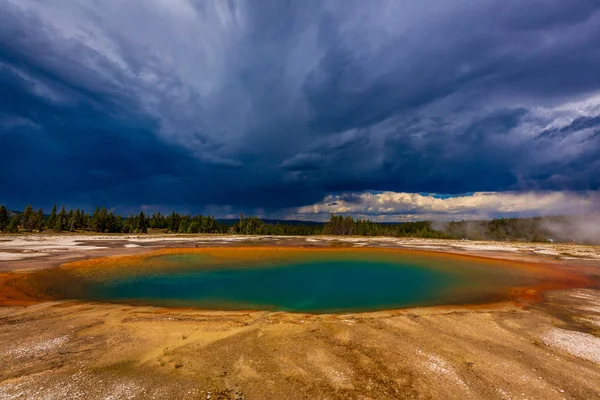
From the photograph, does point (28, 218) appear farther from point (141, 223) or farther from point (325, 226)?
point (325, 226)

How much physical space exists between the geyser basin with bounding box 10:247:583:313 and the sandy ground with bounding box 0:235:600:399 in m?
3.44

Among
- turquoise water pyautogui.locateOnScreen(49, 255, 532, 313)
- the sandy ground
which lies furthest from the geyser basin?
the sandy ground

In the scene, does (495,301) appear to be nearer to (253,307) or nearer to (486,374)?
(486,374)

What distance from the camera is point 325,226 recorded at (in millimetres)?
129750

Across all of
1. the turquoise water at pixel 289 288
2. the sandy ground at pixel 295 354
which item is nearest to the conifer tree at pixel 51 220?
the turquoise water at pixel 289 288

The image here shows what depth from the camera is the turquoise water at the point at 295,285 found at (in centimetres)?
1606

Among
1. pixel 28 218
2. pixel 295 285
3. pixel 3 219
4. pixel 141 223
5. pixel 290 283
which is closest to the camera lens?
pixel 295 285

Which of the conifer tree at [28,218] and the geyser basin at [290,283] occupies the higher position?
the conifer tree at [28,218]

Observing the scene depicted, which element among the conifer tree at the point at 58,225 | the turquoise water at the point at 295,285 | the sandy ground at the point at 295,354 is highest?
the conifer tree at the point at 58,225

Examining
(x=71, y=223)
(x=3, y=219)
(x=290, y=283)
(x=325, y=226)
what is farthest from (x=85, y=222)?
(x=290, y=283)

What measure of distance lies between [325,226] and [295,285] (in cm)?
10902

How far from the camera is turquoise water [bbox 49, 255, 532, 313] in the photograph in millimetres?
16062

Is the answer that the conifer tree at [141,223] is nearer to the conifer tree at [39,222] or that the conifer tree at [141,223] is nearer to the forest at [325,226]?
the forest at [325,226]

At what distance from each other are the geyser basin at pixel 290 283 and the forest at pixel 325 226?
278 feet
